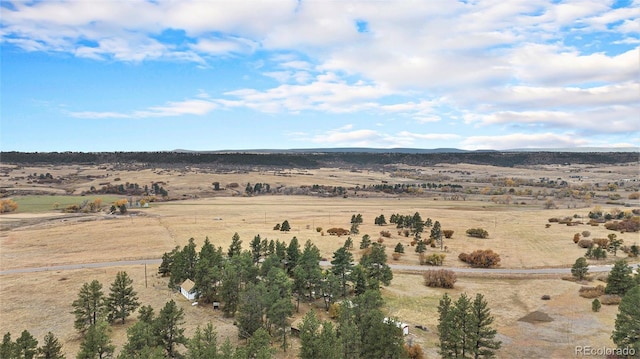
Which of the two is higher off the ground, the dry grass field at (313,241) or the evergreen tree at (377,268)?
the evergreen tree at (377,268)

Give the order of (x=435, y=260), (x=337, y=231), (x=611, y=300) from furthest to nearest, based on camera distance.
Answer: (x=337, y=231) < (x=435, y=260) < (x=611, y=300)

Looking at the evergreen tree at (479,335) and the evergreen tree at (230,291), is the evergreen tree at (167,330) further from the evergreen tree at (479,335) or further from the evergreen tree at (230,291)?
the evergreen tree at (479,335)

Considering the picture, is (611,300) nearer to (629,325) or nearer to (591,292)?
(591,292)

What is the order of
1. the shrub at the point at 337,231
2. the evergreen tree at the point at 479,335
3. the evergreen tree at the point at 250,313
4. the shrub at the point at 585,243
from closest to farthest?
the evergreen tree at the point at 479,335, the evergreen tree at the point at 250,313, the shrub at the point at 585,243, the shrub at the point at 337,231

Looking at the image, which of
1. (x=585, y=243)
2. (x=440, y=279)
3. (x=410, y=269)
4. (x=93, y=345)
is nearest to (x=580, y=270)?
(x=440, y=279)

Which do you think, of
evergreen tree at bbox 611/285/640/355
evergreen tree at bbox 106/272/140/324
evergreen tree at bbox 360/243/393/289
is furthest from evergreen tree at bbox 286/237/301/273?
evergreen tree at bbox 611/285/640/355

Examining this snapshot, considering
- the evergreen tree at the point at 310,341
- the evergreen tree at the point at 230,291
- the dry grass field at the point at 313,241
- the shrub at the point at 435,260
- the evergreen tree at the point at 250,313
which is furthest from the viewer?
the shrub at the point at 435,260

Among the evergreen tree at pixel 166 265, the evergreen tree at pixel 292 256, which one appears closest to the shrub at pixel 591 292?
the evergreen tree at pixel 292 256
